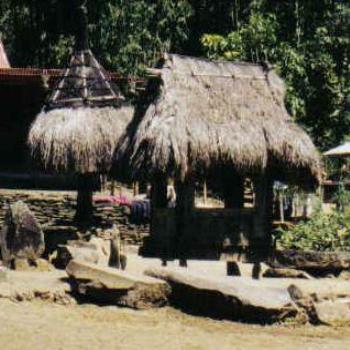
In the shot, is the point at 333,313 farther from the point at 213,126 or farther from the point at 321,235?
the point at 213,126

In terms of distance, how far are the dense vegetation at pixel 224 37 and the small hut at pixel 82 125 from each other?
4.37 meters

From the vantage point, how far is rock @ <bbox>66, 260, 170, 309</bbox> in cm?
951

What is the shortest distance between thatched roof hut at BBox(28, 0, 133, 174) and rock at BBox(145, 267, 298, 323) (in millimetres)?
5203

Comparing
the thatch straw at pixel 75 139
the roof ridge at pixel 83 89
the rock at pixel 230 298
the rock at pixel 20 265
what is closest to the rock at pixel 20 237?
the rock at pixel 20 265

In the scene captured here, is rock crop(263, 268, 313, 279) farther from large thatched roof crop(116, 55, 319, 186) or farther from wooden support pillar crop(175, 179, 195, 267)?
large thatched roof crop(116, 55, 319, 186)

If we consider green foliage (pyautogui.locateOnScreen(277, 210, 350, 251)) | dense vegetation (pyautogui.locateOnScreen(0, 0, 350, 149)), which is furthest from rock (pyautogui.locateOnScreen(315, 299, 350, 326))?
dense vegetation (pyautogui.locateOnScreen(0, 0, 350, 149))

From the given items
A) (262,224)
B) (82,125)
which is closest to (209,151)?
(262,224)

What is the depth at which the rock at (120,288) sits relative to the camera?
9.51 meters

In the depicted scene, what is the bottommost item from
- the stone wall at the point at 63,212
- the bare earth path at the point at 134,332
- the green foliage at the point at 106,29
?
the bare earth path at the point at 134,332

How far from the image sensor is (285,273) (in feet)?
35.9

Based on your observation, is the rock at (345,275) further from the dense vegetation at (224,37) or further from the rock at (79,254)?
the dense vegetation at (224,37)

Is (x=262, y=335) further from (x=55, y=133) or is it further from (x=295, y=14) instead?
(x=295, y=14)

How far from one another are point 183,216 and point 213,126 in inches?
55.4

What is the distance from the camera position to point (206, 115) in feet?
39.7
